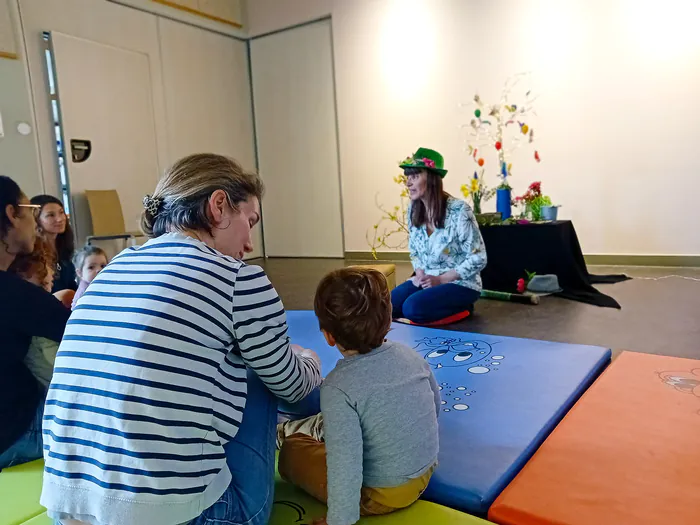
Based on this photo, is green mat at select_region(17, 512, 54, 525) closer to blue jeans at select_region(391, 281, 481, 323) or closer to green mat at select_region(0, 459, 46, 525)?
green mat at select_region(0, 459, 46, 525)

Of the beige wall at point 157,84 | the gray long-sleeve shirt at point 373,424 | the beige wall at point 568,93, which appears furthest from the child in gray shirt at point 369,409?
the beige wall at point 157,84

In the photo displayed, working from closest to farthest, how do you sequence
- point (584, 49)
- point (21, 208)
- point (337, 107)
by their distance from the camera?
point (21, 208) → point (584, 49) → point (337, 107)

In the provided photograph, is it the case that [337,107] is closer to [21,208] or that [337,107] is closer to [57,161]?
[57,161]

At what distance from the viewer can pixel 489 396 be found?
197 centimetres

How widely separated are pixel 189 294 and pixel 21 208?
3.25ft

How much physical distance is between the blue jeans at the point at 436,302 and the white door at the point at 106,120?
12.3ft

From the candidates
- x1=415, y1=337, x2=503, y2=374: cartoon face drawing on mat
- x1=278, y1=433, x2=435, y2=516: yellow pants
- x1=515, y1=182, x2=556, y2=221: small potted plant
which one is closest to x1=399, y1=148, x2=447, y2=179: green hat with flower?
x1=415, y1=337, x2=503, y2=374: cartoon face drawing on mat

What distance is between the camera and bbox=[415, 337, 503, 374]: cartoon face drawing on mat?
2340mm

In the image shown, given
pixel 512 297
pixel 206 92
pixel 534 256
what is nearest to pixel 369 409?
pixel 512 297

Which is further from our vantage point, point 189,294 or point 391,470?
point 391,470

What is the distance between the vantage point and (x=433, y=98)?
6.16m

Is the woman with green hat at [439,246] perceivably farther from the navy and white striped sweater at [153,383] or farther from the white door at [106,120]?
the white door at [106,120]

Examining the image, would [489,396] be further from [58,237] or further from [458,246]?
[58,237]

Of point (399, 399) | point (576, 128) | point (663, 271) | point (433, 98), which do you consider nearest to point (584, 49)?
point (576, 128)
